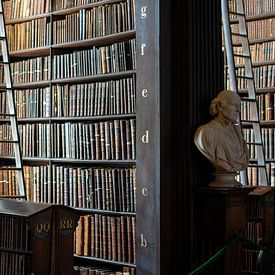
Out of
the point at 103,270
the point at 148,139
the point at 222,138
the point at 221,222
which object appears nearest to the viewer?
the point at 221,222

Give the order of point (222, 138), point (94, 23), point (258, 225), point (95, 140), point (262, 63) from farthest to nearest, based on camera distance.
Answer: point (262, 63) < point (94, 23) < point (95, 140) < point (258, 225) < point (222, 138)

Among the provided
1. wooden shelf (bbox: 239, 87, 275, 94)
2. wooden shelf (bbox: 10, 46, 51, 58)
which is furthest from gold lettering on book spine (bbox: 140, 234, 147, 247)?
wooden shelf (bbox: 10, 46, 51, 58)

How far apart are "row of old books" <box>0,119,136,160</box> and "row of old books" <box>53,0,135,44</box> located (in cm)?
70

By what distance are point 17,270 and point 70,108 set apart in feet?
6.25

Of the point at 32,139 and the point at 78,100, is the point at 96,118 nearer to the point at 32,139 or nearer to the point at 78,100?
the point at 78,100

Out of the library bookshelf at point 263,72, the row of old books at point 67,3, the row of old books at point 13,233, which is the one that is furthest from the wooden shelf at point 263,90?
the row of old books at point 13,233

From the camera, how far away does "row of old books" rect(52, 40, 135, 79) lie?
4.52 m

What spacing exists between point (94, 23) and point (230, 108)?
1890mm

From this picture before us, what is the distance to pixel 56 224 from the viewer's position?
3129mm

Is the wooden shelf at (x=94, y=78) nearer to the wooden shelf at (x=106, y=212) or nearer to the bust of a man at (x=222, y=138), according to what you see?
the wooden shelf at (x=106, y=212)

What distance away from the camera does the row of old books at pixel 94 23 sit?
179 inches

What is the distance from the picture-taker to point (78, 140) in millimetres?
4785

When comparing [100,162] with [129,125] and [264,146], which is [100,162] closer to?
[129,125]

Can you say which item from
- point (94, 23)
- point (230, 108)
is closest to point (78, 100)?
point (94, 23)
